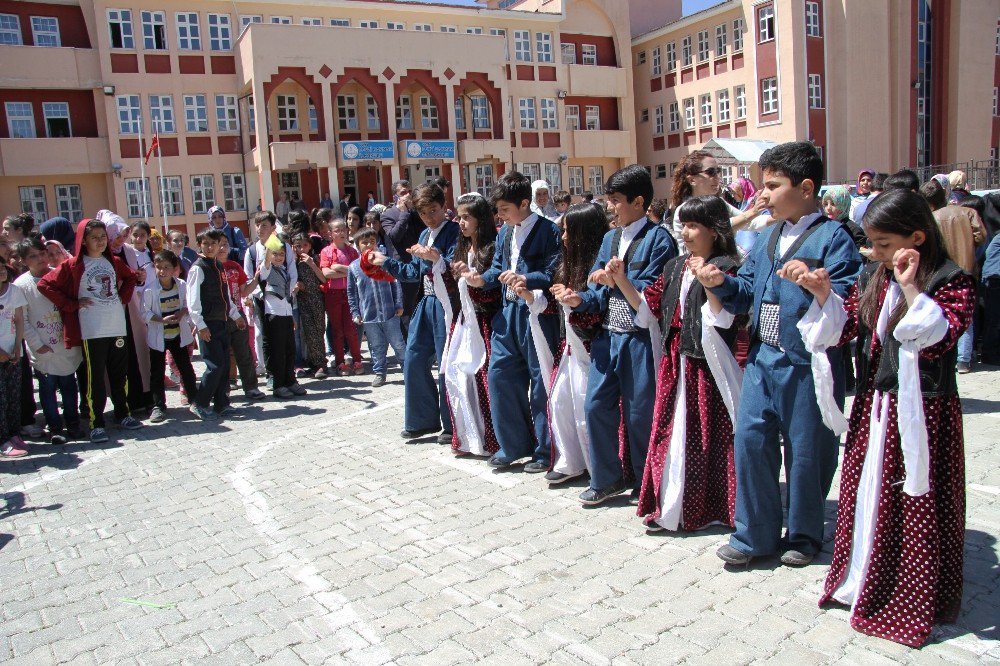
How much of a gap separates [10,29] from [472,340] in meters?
31.4

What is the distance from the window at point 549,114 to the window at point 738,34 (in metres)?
8.93

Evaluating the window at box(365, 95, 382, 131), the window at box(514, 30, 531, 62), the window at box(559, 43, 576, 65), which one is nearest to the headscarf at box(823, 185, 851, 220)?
the window at box(365, 95, 382, 131)

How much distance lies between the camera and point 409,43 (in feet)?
108

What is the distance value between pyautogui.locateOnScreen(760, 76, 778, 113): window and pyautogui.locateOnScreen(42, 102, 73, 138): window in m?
29.1

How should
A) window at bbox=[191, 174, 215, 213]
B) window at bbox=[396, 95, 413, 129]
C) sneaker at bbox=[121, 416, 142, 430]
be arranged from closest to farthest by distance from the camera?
sneaker at bbox=[121, 416, 142, 430]
window at bbox=[191, 174, 215, 213]
window at bbox=[396, 95, 413, 129]

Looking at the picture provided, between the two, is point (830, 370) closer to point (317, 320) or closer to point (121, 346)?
point (121, 346)

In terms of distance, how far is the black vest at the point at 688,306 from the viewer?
4344mm

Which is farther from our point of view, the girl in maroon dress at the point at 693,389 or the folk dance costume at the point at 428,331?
the folk dance costume at the point at 428,331

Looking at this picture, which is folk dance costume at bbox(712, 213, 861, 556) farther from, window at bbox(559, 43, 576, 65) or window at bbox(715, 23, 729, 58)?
window at bbox(559, 43, 576, 65)

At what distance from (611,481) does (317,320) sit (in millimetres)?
6316

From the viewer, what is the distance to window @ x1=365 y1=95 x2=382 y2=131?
34625 millimetres

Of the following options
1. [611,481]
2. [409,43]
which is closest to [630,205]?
[611,481]

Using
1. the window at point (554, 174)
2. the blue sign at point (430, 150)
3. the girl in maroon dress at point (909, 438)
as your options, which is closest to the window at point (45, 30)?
the blue sign at point (430, 150)

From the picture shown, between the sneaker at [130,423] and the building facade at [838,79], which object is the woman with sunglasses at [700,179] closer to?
the sneaker at [130,423]
